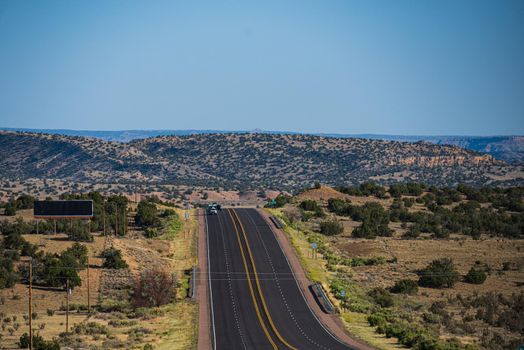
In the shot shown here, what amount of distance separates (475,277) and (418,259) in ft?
32.4

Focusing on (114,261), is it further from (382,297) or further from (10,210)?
(10,210)

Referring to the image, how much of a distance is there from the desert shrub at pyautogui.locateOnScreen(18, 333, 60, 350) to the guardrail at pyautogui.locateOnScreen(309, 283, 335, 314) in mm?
19687

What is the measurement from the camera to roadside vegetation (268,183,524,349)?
180ft

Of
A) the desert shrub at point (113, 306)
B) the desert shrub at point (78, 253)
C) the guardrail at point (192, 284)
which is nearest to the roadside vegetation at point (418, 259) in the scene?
the guardrail at point (192, 284)

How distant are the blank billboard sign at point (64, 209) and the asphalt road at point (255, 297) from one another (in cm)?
1277

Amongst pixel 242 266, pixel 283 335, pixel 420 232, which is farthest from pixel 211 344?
pixel 420 232

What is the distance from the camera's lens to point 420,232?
97.1m

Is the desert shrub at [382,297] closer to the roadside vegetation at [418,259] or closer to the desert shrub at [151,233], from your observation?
the roadside vegetation at [418,259]

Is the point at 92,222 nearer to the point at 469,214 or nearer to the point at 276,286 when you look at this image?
the point at 276,286

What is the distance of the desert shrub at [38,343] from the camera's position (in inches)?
1724

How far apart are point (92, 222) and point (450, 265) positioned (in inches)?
1457

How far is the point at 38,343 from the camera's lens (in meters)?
44.7

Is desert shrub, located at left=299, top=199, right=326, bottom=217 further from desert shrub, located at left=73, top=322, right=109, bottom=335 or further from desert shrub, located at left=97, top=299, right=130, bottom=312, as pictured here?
desert shrub, located at left=73, top=322, right=109, bottom=335

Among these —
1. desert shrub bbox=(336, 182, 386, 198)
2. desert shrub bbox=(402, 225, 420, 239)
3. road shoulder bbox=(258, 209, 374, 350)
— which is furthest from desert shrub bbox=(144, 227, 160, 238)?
desert shrub bbox=(336, 182, 386, 198)
